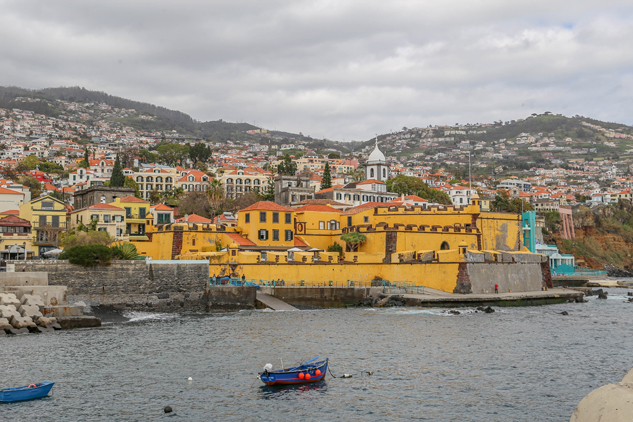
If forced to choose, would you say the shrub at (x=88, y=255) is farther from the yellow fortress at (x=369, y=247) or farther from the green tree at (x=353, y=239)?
the green tree at (x=353, y=239)

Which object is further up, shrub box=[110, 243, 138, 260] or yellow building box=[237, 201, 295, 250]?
yellow building box=[237, 201, 295, 250]

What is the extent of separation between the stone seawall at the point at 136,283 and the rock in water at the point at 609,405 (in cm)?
3447

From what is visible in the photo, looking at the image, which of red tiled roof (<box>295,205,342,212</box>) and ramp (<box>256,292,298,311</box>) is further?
red tiled roof (<box>295,205,342,212</box>)

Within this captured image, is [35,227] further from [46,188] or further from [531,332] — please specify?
[531,332]

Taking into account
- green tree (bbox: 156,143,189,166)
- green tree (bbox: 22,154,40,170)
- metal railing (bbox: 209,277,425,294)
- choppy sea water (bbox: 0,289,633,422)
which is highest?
green tree (bbox: 156,143,189,166)

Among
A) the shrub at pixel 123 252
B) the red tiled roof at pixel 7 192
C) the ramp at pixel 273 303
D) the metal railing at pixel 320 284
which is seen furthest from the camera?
the red tiled roof at pixel 7 192

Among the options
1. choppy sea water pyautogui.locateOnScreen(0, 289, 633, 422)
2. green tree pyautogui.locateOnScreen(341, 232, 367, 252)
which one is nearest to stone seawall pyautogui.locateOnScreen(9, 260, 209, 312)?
choppy sea water pyautogui.locateOnScreen(0, 289, 633, 422)

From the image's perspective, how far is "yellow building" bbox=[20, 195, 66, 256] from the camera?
54.0 meters

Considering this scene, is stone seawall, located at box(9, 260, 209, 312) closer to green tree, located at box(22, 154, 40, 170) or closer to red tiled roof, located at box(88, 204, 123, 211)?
red tiled roof, located at box(88, 204, 123, 211)

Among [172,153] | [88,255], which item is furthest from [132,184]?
[88,255]

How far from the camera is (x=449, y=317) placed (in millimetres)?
37344

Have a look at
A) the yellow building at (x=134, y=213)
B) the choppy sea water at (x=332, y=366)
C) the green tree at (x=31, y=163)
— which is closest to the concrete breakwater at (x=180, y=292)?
the choppy sea water at (x=332, y=366)

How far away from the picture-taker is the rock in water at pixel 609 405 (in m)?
7.36

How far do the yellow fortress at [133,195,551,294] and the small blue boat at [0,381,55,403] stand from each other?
2407 centimetres
